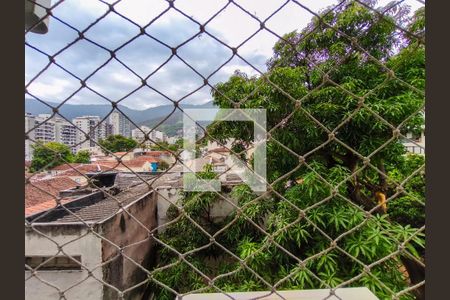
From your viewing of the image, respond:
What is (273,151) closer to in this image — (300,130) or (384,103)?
(300,130)

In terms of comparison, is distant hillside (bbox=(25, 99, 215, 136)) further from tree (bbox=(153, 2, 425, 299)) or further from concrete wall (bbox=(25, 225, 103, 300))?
tree (bbox=(153, 2, 425, 299))

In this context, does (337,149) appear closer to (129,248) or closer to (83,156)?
(83,156)

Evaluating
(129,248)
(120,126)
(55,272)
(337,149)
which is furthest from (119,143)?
(129,248)

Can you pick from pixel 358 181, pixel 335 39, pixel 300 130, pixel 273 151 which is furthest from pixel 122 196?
pixel 335 39

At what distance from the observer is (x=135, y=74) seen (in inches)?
17.4

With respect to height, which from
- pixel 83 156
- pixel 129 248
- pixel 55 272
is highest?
pixel 83 156

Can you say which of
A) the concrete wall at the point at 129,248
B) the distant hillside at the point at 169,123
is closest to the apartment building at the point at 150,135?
the distant hillside at the point at 169,123

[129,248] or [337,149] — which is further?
[129,248]

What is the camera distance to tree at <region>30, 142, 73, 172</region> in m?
0.47

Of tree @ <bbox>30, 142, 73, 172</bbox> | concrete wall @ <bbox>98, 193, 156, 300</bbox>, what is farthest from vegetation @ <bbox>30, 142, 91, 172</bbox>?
concrete wall @ <bbox>98, 193, 156, 300</bbox>

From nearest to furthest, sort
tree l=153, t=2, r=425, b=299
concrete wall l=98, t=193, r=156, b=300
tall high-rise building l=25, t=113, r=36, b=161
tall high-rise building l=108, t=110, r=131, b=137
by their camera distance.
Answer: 1. tall high-rise building l=25, t=113, r=36, b=161
2. tall high-rise building l=108, t=110, r=131, b=137
3. tree l=153, t=2, r=425, b=299
4. concrete wall l=98, t=193, r=156, b=300

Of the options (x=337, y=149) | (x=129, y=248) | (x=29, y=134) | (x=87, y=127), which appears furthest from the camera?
(x=129, y=248)

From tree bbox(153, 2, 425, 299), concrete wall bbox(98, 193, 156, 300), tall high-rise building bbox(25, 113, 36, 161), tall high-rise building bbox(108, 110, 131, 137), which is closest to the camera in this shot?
tall high-rise building bbox(25, 113, 36, 161)

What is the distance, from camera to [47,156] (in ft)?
1.65
